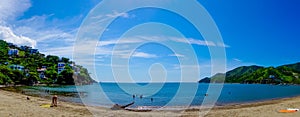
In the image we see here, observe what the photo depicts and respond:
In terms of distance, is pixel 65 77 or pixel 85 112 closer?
pixel 85 112

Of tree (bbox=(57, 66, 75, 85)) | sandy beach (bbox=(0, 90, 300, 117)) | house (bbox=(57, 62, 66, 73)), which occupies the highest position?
house (bbox=(57, 62, 66, 73))

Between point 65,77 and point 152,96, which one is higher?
point 65,77

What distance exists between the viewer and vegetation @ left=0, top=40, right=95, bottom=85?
92.7 metres

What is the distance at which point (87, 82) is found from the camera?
470 ft

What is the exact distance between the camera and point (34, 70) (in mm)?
112875

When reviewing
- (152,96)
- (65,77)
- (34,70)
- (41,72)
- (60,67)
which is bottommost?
(152,96)

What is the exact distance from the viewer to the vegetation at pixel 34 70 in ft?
304

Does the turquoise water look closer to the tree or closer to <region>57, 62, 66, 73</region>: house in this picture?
the tree

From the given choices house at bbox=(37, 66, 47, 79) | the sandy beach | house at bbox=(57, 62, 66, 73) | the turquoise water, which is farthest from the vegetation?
the sandy beach

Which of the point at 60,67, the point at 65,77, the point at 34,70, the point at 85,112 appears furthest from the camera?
the point at 60,67

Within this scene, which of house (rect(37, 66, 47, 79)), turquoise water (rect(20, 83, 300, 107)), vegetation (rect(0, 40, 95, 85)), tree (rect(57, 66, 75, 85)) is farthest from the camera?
tree (rect(57, 66, 75, 85))

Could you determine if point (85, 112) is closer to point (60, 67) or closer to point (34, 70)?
point (34, 70)

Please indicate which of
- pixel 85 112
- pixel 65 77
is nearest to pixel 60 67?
pixel 65 77

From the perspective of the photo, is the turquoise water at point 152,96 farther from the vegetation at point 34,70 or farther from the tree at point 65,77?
the tree at point 65,77
